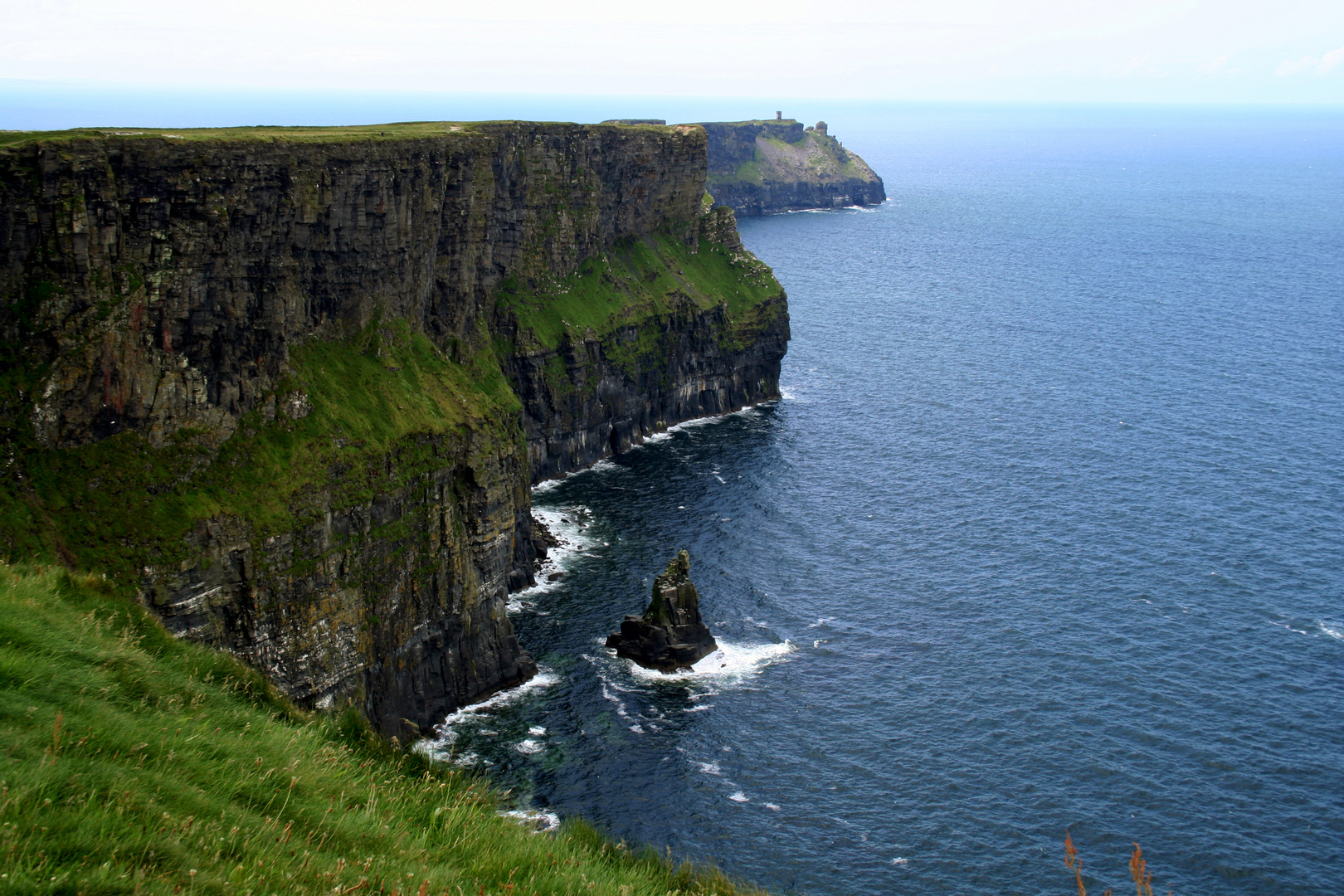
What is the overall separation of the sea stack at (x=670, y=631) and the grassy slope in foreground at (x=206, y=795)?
49633mm

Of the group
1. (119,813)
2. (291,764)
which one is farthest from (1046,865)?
(119,813)

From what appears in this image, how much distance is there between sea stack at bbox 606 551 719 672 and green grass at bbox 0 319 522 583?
53.5ft

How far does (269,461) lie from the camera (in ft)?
221

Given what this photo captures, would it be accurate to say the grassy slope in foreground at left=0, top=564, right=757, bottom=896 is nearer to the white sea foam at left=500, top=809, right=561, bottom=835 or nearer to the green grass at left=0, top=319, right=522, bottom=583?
the green grass at left=0, top=319, right=522, bottom=583

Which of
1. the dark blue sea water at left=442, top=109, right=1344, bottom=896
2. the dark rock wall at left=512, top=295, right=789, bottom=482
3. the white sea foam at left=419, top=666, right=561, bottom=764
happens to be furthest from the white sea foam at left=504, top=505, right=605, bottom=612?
the white sea foam at left=419, top=666, right=561, bottom=764

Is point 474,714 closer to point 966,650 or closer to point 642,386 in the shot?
point 966,650

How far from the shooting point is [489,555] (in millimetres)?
81125

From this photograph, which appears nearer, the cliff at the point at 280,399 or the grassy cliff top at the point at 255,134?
the cliff at the point at 280,399

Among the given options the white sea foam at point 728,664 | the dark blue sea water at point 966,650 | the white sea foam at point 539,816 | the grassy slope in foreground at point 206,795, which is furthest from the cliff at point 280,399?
the grassy slope in foreground at point 206,795

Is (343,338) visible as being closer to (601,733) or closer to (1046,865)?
(601,733)

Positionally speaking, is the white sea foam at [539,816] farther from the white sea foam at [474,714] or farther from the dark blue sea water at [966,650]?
the white sea foam at [474,714]

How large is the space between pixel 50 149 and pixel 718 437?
85.5m

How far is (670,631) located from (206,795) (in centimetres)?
6146

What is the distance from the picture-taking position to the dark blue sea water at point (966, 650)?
64.2m
